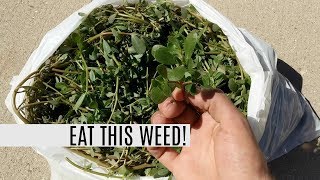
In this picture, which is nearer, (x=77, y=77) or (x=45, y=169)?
(x=77, y=77)

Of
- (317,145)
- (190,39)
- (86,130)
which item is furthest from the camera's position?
(317,145)

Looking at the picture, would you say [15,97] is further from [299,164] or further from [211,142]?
[299,164]

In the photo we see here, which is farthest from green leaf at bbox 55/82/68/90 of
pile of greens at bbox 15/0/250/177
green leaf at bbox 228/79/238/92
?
green leaf at bbox 228/79/238/92

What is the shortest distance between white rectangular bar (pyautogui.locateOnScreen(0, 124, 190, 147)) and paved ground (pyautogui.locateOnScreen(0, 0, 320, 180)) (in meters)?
0.38

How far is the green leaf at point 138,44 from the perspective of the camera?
976 millimetres

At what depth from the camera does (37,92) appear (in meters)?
1.05

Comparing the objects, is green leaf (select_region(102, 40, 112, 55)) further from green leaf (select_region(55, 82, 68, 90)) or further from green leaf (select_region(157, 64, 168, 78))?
green leaf (select_region(157, 64, 168, 78))

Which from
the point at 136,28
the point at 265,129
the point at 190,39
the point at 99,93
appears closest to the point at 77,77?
the point at 99,93

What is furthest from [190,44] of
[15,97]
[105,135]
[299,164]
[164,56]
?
[299,164]

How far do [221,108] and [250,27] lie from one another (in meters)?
0.65

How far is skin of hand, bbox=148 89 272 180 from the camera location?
0.83 m

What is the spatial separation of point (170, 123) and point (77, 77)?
23 cm

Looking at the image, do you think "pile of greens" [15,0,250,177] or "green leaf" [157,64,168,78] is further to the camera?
"pile of greens" [15,0,250,177]

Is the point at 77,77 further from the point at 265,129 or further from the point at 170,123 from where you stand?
the point at 265,129
